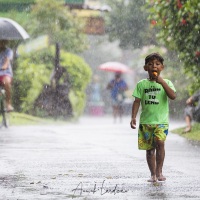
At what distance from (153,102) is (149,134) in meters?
0.33

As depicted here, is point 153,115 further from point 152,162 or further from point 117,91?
point 117,91

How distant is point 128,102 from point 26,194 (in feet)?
125

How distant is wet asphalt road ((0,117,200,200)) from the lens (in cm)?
835

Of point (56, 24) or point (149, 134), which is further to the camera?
point (56, 24)

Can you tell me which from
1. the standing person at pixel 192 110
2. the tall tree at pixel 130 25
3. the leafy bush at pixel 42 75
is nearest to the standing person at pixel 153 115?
the standing person at pixel 192 110

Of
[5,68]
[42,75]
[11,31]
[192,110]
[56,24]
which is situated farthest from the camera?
[56,24]

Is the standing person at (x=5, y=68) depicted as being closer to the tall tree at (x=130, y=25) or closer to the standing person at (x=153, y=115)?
the standing person at (x=153, y=115)

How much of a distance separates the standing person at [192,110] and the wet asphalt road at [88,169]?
5.54ft

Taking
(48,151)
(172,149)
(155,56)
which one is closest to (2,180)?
(155,56)

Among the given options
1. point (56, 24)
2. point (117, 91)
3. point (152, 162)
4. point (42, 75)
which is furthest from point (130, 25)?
point (152, 162)

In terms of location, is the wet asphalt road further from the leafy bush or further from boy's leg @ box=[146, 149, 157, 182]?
the leafy bush

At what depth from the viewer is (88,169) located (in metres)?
10.8

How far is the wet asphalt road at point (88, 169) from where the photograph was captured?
8.35 meters

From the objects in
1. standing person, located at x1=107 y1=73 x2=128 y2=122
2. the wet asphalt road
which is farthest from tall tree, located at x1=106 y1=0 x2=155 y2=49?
the wet asphalt road
